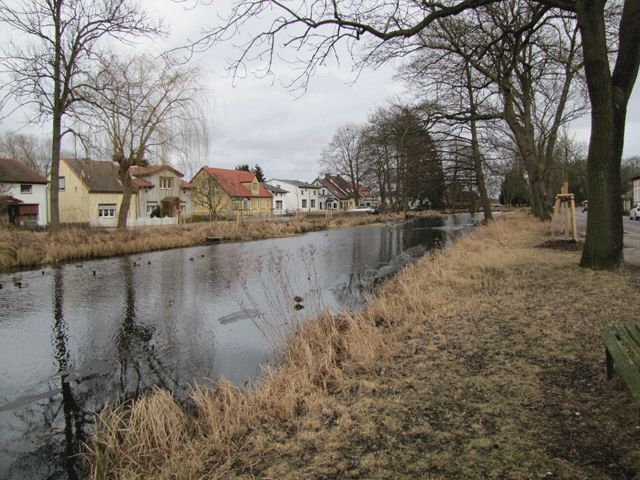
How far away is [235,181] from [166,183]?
15.1 metres

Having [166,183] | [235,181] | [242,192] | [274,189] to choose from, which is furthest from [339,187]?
[166,183]

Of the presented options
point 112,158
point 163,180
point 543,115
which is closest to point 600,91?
point 543,115

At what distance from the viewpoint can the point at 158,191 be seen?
1726 inches

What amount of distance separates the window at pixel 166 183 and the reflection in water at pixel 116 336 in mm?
30925

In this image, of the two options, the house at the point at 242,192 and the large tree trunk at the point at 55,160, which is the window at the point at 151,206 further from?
the large tree trunk at the point at 55,160

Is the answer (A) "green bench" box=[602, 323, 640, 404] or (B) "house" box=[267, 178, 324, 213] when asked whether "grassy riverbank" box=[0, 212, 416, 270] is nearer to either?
(A) "green bench" box=[602, 323, 640, 404]

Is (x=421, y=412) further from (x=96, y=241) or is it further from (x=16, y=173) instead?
(x=16, y=173)

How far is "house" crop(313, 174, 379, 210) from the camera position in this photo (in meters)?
82.9

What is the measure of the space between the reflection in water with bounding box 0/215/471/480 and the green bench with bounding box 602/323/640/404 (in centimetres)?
399

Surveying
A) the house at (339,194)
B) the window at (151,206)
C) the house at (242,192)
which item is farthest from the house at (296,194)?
the window at (151,206)

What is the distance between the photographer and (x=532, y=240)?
14.7 m

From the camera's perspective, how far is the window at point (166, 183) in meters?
44.4

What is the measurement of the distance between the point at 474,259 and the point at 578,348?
6418mm

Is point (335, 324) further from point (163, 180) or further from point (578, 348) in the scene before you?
point (163, 180)
